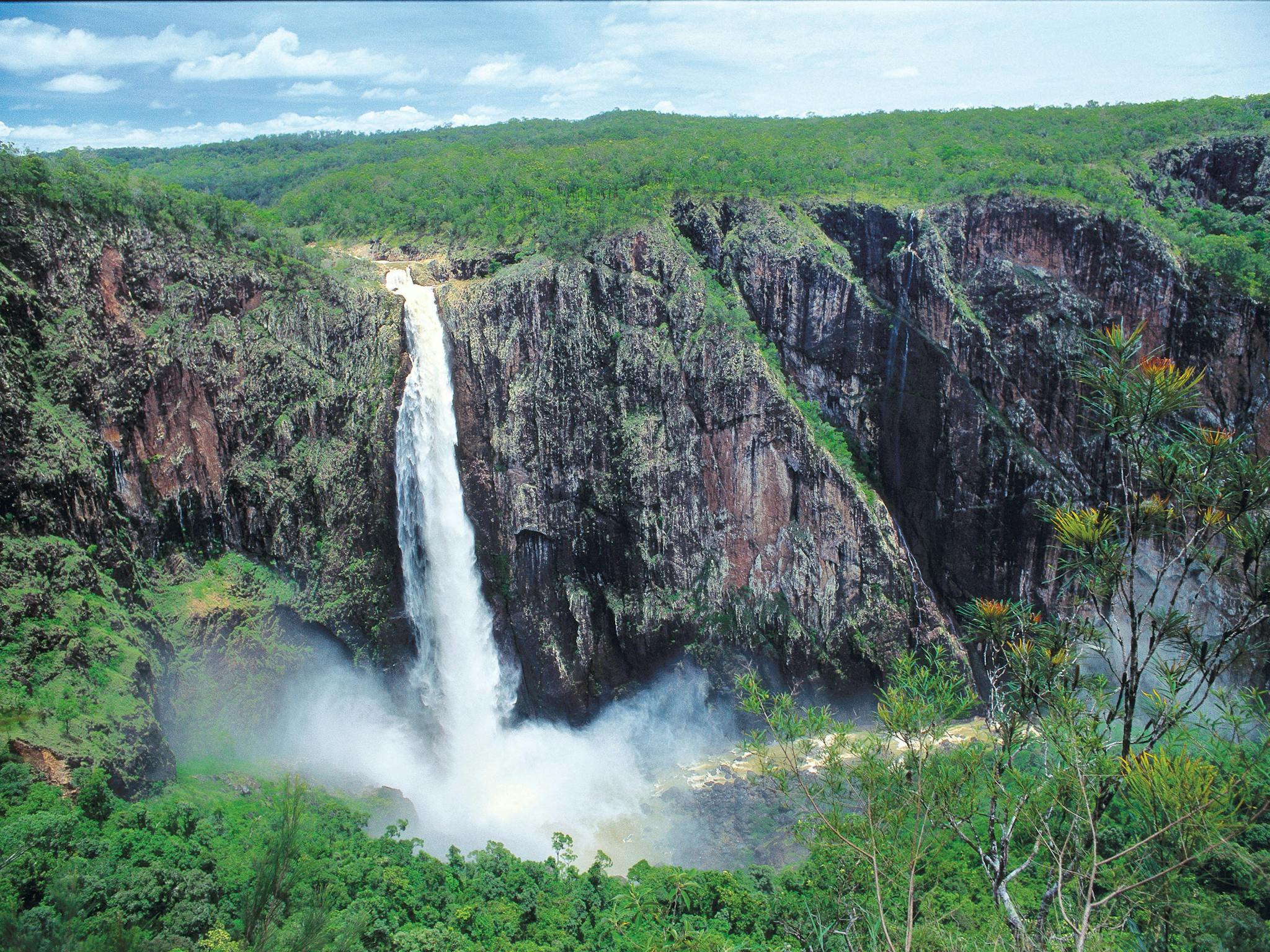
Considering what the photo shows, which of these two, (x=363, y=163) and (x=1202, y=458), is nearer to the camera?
(x=1202, y=458)

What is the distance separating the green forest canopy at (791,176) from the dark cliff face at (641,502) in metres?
4.73

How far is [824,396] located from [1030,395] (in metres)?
6.80

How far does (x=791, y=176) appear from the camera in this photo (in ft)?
101

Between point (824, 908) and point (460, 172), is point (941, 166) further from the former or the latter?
point (824, 908)

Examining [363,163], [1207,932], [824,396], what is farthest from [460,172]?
[1207,932]

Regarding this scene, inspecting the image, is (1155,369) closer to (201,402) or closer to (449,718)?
(449,718)

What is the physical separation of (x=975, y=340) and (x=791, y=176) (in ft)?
32.6

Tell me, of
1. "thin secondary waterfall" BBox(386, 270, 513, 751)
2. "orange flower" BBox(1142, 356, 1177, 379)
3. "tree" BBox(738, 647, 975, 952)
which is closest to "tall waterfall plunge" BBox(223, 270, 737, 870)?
"thin secondary waterfall" BBox(386, 270, 513, 751)

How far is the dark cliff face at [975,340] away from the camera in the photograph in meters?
25.4

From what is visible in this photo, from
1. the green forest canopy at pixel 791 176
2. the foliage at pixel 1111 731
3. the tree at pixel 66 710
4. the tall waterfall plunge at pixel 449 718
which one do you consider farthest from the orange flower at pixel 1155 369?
the green forest canopy at pixel 791 176

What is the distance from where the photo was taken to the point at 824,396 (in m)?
28.6

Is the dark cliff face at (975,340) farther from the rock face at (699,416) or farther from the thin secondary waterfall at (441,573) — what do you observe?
the thin secondary waterfall at (441,573)

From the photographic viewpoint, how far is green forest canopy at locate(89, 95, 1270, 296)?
2750 centimetres

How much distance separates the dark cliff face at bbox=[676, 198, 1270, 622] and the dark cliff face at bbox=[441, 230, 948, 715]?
6.42ft
